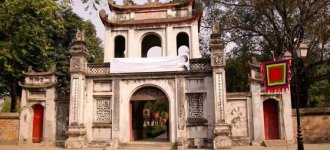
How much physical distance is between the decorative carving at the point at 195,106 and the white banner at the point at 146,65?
1.65m

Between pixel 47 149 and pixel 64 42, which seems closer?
pixel 47 149

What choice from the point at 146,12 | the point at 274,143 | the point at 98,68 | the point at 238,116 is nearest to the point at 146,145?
the point at 98,68

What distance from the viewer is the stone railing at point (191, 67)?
1534 cm

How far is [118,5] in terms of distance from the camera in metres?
19.4

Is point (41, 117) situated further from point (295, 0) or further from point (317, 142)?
point (295, 0)

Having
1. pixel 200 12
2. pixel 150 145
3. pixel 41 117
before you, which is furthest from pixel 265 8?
pixel 41 117

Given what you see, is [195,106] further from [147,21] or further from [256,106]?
[147,21]

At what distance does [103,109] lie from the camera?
15.8m

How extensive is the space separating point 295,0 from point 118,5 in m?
11.1

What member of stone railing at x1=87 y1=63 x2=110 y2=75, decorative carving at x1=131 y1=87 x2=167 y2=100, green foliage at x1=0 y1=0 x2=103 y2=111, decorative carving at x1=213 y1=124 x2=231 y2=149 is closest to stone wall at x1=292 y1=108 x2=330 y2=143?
decorative carving at x1=213 y1=124 x2=231 y2=149

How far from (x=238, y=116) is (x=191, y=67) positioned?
11.2 feet

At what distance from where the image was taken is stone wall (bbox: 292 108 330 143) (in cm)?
1538

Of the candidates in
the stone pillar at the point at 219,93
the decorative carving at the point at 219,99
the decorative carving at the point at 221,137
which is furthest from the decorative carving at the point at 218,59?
the decorative carving at the point at 221,137

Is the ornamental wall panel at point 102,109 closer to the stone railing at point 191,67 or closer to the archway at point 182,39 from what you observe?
the stone railing at point 191,67
